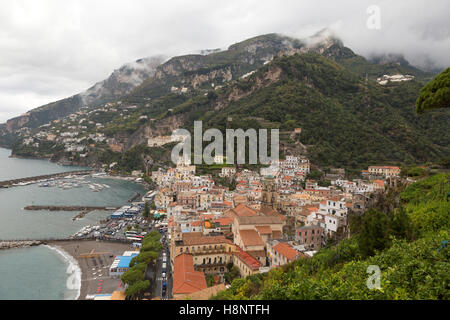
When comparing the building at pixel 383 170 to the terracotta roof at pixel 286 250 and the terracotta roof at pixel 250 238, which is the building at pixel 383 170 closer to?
the terracotta roof at pixel 250 238

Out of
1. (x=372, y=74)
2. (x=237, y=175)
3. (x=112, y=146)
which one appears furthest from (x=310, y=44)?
(x=237, y=175)

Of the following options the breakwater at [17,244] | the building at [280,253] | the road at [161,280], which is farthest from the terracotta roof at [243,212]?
the breakwater at [17,244]

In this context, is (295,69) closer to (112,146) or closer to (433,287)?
(112,146)

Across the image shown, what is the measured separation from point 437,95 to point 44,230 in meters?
37.3

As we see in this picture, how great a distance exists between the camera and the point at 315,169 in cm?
4722

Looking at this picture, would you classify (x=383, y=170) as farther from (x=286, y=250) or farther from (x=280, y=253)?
(x=280, y=253)

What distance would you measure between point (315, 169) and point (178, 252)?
3362cm

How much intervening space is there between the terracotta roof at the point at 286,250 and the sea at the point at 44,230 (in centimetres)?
1308

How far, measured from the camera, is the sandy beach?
63.7 ft

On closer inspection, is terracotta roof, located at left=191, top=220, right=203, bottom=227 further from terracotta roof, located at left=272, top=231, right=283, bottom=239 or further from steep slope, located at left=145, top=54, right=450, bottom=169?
steep slope, located at left=145, top=54, right=450, bottom=169

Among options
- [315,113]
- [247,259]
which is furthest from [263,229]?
[315,113]

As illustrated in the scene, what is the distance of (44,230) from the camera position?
3238 centimetres

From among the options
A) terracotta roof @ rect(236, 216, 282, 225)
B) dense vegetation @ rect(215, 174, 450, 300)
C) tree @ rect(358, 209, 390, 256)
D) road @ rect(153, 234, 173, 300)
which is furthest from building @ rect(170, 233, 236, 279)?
tree @ rect(358, 209, 390, 256)

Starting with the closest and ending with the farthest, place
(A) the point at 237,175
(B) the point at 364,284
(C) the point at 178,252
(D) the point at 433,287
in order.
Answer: (D) the point at 433,287 < (B) the point at 364,284 < (C) the point at 178,252 < (A) the point at 237,175
